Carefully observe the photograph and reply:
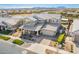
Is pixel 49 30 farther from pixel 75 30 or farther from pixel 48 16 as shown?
pixel 75 30

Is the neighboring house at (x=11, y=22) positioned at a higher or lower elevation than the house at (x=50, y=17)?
lower

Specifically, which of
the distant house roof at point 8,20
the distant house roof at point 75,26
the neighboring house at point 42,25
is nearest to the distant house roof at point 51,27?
the neighboring house at point 42,25

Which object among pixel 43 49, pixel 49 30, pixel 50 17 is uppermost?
pixel 50 17

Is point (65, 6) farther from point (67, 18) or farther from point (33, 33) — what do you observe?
point (33, 33)

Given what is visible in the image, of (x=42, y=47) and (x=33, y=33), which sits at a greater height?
(x=33, y=33)

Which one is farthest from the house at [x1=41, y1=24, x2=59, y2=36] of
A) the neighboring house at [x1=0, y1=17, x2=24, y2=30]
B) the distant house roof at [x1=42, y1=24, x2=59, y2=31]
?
the neighboring house at [x1=0, y1=17, x2=24, y2=30]

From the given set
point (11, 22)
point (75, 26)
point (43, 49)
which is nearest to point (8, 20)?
point (11, 22)

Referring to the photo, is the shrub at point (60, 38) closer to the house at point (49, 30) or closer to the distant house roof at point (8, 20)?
the house at point (49, 30)

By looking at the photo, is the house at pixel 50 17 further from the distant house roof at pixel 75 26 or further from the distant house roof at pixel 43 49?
the distant house roof at pixel 43 49

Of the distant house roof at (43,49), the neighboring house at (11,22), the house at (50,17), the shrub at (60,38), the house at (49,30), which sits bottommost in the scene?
the distant house roof at (43,49)

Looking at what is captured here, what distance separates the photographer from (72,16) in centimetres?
153
